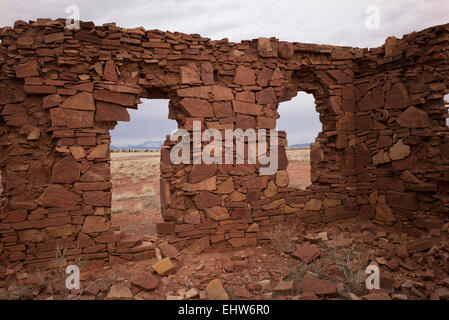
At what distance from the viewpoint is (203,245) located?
4.80 m

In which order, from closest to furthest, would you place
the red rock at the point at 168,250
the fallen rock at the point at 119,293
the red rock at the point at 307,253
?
the fallen rock at the point at 119,293
the red rock at the point at 307,253
the red rock at the point at 168,250

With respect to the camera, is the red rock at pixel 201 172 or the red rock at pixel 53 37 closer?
the red rock at pixel 53 37

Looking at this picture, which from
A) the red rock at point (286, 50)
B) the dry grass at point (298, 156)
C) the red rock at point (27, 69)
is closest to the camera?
the red rock at point (27, 69)

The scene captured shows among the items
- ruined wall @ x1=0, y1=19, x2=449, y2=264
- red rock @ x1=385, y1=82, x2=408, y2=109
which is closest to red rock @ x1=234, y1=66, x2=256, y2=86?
ruined wall @ x1=0, y1=19, x2=449, y2=264

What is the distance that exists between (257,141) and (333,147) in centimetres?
213

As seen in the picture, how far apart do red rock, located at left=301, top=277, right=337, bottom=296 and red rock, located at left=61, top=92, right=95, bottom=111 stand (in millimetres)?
4315

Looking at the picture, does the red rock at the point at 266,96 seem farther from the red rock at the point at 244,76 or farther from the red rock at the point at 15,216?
the red rock at the point at 15,216

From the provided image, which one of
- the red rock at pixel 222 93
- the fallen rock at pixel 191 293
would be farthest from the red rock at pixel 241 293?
the red rock at pixel 222 93

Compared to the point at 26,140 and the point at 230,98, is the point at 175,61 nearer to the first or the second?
the point at 230,98

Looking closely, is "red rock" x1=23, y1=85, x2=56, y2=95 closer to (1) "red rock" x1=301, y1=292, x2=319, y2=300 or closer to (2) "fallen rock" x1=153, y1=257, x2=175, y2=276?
(2) "fallen rock" x1=153, y1=257, x2=175, y2=276

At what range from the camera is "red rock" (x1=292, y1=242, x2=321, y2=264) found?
4.34m

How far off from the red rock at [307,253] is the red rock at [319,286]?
→ 810mm

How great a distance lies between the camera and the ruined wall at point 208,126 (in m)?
4.09
